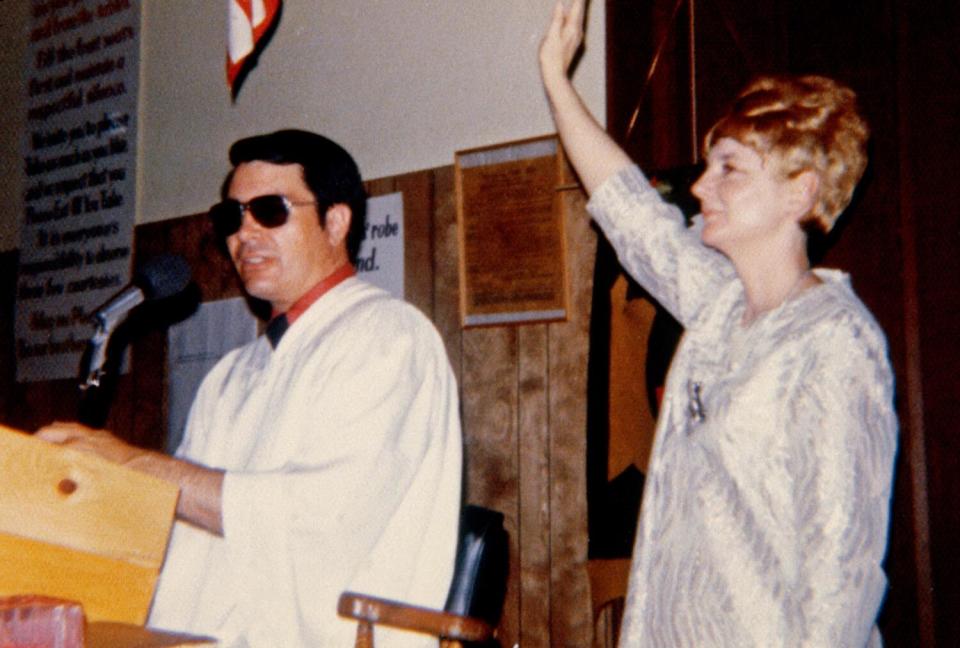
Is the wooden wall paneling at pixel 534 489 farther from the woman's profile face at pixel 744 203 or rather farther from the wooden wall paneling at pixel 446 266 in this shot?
the woman's profile face at pixel 744 203

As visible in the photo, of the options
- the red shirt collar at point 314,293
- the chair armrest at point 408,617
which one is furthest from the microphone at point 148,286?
the chair armrest at point 408,617

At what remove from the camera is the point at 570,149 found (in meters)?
2.44

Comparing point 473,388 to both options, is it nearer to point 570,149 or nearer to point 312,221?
point 312,221

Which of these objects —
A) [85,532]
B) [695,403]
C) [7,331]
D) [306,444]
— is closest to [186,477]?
[306,444]

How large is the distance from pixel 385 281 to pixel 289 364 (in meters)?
1.15

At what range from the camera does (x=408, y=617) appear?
2057mm

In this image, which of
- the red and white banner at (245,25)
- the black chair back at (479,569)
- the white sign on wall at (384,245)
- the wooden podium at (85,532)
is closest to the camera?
the wooden podium at (85,532)

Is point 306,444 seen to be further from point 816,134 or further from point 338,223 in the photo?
point 816,134

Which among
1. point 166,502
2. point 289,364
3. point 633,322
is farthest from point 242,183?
point 166,502

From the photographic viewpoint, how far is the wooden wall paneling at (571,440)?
3.13m

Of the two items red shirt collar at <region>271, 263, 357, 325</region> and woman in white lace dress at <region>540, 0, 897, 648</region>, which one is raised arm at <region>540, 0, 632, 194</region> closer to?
woman in white lace dress at <region>540, 0, 897, 648</region>

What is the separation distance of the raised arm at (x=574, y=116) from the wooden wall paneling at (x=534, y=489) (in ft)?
3.20

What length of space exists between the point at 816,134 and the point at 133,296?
54.7 inches

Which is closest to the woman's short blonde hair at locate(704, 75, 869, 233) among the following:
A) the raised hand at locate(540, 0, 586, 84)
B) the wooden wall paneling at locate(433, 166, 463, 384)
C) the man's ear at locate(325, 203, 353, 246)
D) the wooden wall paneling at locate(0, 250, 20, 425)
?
the raised hand at locate(540, 0, 586, 84)
